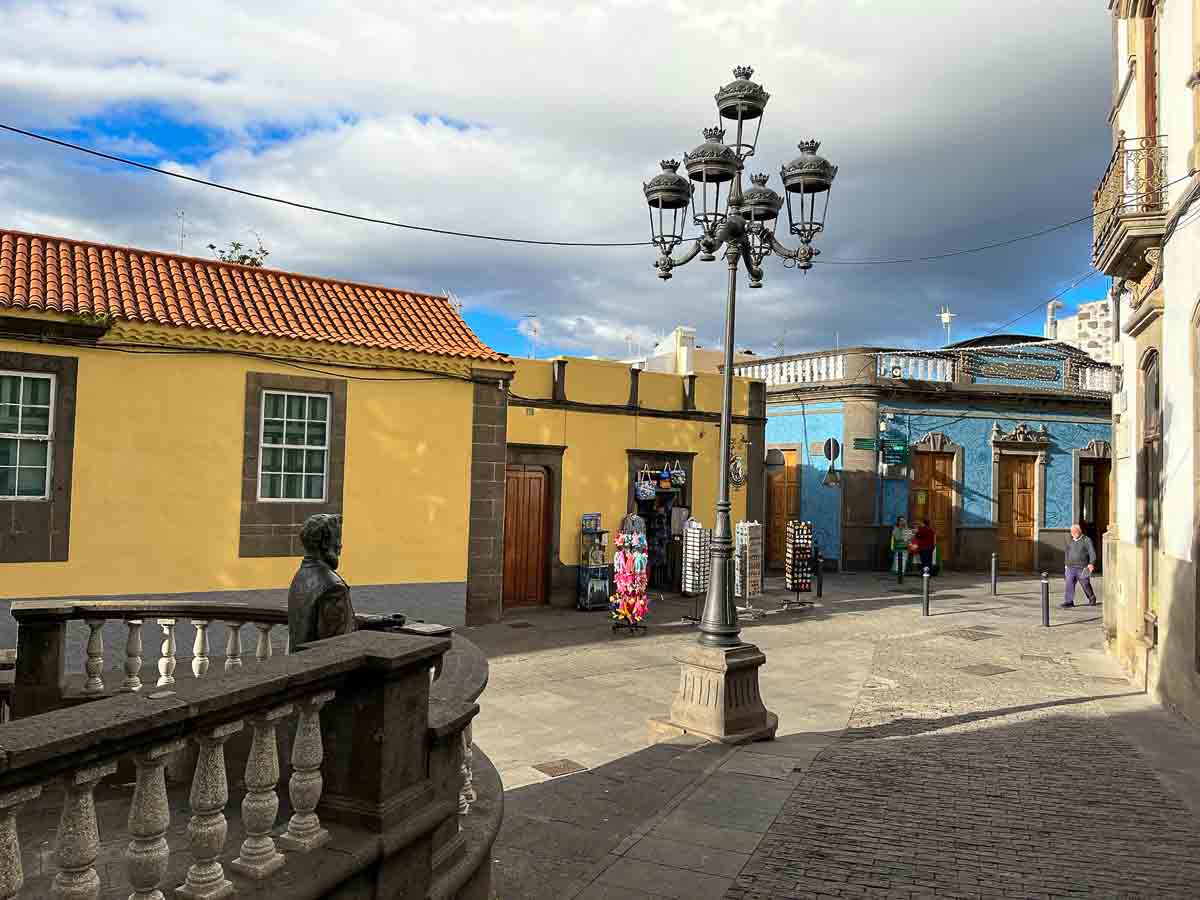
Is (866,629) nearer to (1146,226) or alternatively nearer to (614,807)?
(1146,226)

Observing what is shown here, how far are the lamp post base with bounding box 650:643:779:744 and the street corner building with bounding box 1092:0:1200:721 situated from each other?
4.57 meters

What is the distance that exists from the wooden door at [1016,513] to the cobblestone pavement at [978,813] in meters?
14.5

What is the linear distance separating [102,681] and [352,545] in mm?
7245

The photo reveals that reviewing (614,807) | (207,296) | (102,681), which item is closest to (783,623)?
(614,807)

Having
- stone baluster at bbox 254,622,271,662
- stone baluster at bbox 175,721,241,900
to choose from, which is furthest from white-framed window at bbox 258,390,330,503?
stone baluster at bbox 175,721,241,900

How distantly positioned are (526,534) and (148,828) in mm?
13388

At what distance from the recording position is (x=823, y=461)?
75.4 feet

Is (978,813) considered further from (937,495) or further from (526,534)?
(937,495)

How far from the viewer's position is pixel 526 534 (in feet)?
51.8

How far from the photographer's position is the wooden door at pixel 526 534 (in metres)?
15.5

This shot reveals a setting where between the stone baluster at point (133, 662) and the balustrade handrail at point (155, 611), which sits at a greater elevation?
the balustrade handrail at point (155, 611)

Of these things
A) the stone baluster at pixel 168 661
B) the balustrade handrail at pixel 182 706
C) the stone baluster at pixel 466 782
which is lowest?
the stone baluster at pixel 466 782

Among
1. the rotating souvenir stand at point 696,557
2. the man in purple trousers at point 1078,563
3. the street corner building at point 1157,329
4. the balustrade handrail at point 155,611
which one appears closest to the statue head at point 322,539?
the balustrade handrail at point 155,611

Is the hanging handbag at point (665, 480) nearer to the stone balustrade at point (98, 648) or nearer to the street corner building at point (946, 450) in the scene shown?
the street corner building at point (946, 450)
